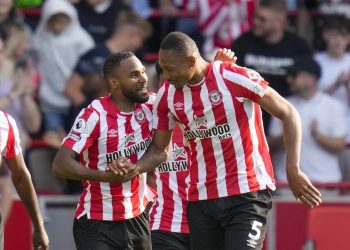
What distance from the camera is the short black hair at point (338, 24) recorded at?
1229cm

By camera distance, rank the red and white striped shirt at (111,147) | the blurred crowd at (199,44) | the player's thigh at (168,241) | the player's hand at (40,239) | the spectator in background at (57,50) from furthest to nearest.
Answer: the spectator in background at (57,50)
the blurred crowd at (199,44)
the player's thigh at (168,241)
the red and white striped shirt at (111,147)
the player's hand at (40,239)

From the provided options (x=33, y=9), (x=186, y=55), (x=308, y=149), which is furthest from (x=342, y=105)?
(x=186, y=55)

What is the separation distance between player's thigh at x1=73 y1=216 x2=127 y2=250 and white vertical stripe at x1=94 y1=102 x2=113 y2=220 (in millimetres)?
70

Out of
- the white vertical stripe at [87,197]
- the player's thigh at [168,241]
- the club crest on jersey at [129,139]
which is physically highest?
the club crest on jersey at [129,139]

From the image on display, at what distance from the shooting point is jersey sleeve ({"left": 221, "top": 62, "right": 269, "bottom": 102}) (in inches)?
304

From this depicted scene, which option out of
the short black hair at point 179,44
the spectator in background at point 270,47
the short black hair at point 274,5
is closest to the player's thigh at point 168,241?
the short black hair at point 179,44

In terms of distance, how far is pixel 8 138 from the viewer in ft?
25.6

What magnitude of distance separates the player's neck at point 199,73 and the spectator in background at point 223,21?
15.6 ft

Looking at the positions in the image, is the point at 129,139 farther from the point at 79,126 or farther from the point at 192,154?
the point at 192,154

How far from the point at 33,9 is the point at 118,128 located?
4.93 m

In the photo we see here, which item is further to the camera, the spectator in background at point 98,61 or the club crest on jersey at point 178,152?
the spectator in background at point 98,61

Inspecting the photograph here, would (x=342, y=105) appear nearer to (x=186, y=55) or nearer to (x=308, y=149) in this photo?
(x=308, y=149)

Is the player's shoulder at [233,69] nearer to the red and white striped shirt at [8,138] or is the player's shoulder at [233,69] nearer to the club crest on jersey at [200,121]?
the club crest on jersey at [200,121]

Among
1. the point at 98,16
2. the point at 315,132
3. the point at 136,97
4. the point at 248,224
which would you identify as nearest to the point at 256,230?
the point at 248,224
